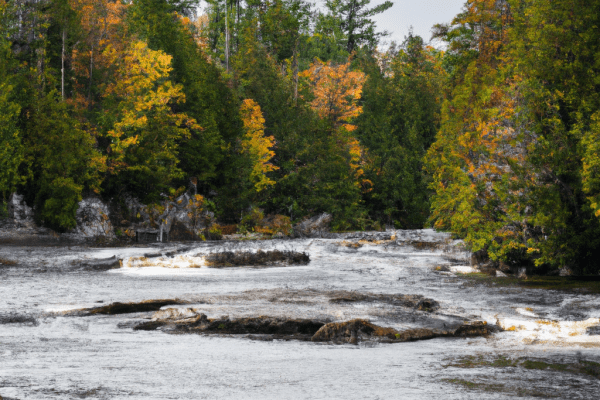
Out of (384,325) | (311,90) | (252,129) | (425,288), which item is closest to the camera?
(384,325)

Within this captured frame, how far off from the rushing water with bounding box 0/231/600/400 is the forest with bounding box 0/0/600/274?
4.53m

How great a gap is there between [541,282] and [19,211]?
88.2 feet

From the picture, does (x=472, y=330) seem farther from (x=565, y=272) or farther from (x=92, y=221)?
(x=92, y=221)

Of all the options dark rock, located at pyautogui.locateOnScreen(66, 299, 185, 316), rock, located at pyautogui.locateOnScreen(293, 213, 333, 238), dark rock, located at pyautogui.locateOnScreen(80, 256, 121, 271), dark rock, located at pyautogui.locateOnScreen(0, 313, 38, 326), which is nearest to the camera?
dark rock, located at pyautogui.locateOnScreen(0, 313, 38, 326)

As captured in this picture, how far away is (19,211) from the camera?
31.5m

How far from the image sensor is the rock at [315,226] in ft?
136

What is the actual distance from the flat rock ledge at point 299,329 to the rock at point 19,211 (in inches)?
965

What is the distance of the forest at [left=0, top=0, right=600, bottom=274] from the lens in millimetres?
18000

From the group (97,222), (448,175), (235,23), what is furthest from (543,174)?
(235,23)

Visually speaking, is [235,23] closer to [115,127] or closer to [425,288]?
[115,127]

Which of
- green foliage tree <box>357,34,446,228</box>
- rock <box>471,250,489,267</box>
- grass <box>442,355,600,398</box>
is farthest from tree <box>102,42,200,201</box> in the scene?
grass <box>442,355,600,398</box>

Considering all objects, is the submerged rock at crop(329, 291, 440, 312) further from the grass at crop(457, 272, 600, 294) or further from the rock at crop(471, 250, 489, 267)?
the rock at crop(471, 250, 489, 267)

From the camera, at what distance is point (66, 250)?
24.6 meters

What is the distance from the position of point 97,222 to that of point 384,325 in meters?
27.1
